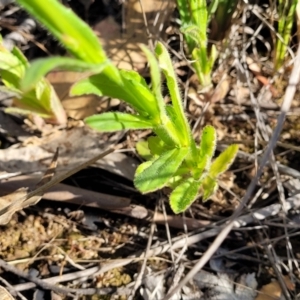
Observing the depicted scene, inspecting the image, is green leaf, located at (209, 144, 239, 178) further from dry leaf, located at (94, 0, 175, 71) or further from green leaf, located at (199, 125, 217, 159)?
dry leaf, located at (94, 0, 175, 71)

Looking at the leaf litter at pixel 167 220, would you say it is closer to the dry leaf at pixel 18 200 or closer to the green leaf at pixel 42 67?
the dry leaf at pixel 18 200

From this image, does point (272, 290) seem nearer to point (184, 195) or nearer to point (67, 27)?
point (184, 195)

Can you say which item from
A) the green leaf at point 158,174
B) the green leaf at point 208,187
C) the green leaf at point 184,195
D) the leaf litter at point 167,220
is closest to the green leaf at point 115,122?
Result: the green leaf at point 158,174

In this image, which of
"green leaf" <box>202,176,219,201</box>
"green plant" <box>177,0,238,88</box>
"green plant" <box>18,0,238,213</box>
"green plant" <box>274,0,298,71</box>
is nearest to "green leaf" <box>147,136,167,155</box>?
"green plant" <box>18,0,238,213</box>

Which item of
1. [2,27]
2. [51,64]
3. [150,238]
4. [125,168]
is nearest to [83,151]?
[125,168]

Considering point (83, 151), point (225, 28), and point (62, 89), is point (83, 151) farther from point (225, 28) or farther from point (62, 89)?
point (225, 28)
